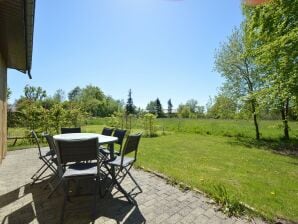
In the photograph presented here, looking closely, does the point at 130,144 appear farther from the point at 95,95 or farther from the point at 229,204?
the point at 95,95

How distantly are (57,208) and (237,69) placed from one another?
13438mm

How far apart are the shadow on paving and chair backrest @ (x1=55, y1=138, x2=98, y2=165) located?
710 mm

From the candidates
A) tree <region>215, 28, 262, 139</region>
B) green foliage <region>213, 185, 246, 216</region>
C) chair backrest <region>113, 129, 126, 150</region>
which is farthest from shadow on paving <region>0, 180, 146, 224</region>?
tree <region>215, 28, 262, 139</region>

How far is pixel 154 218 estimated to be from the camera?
2676 mm

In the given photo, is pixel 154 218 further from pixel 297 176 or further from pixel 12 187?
pixel 297 176

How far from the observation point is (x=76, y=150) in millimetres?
2678

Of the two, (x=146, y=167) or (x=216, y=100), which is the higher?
(x=216, y=100)

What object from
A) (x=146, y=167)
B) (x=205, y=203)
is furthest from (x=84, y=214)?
(x=146, y=167)

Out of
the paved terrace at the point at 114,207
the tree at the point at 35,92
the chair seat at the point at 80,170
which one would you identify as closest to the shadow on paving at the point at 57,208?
the paved terrace at the point at 114,207

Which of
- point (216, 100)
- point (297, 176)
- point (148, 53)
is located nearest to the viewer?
point (297, 176)

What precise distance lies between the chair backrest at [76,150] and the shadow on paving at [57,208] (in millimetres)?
710

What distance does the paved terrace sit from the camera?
2643 mm

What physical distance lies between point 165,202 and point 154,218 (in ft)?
1.71

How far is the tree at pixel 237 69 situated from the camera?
13125 mm
